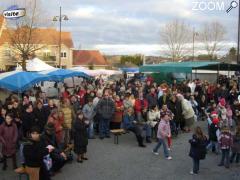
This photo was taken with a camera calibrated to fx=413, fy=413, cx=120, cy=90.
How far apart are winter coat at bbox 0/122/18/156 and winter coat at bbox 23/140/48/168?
7.87 ft

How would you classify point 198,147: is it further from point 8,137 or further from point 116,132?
point 8,137

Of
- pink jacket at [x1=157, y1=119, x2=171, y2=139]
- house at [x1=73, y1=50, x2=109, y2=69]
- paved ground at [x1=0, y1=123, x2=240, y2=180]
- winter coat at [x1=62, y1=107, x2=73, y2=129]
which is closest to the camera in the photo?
paved ground at [x1=0, y1=123, x2=240, y2=180]

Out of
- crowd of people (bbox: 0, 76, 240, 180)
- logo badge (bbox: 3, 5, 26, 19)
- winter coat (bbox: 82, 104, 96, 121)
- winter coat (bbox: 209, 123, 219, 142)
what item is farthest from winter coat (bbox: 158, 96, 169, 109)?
logo badge (bbox: 3, 5, 26, 19)

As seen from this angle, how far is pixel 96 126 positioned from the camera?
16.1 meters

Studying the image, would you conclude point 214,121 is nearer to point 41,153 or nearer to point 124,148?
point 124,148

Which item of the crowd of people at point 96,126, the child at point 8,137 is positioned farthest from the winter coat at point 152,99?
the child at point 8,137

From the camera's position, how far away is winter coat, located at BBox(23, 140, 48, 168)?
26.8ft

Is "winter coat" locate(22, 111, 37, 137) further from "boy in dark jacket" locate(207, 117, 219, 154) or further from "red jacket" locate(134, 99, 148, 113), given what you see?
"boy in dark jacket" locate(207, 117, 219, 154)

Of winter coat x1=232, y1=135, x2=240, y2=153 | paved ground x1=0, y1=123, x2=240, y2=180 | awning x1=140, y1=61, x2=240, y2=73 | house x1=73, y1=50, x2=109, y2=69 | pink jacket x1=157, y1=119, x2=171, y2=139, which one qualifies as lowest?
paved ground x1=0, y1=123, x2=240, y2=180

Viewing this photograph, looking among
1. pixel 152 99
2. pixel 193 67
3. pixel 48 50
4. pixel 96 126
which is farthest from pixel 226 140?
pixel 48 50

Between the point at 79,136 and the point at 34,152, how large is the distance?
11.1 feet

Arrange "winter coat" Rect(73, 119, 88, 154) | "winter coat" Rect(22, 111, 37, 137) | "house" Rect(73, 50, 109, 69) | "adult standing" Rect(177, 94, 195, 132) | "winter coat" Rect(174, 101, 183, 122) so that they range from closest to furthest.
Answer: "winter coat" Rect(73, 119, 88, 154) < "winter coat" Rect(22, 111, 37, 137) < "winter coat" Rect(174, 101, 183, 122) < "adult standing" Rect(177, 94, 195, 132) < "house" Rect(73, 50, 109, 69)

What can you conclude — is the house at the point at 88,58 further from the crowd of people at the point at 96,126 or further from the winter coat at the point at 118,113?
the winter coat at the point at 118,113

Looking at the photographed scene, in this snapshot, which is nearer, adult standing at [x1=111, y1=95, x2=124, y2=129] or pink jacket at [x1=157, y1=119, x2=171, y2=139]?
pink jacket at [x1=157, y1=119, x2=171, y2=139]
